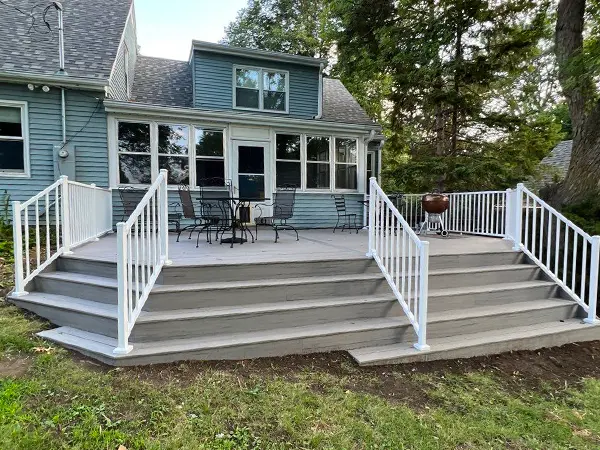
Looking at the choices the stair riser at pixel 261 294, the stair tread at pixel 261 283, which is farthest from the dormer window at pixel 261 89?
the stair riser at pixel 261 294

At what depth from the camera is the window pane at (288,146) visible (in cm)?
865

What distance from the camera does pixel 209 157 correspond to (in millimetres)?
8109

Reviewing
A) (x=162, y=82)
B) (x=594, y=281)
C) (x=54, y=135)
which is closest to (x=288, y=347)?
(x=594, y=281)

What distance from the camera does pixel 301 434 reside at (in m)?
2.06

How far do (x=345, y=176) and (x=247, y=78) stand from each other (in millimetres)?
3616

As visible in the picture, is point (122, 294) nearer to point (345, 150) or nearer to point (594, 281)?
point (594, 281)

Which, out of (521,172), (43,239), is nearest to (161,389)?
(43,239)

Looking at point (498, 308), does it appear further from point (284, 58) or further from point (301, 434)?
point (284, 58)

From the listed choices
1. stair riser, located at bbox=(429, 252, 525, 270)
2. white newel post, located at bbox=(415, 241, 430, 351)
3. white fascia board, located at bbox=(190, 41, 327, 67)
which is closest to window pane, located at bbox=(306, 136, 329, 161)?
white fascia board, located at bbox=(190, 41, 327, 67)

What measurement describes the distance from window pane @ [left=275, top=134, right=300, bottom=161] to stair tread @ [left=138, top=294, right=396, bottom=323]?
573 cm

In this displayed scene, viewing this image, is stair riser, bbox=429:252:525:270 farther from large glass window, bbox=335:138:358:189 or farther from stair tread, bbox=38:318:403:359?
large glass window, bbox=335:138:358:189

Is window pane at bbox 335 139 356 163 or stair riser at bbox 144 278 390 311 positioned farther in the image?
window pane at bbox 335 139 356 163

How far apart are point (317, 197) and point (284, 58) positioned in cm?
379

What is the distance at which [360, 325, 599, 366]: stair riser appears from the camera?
307 cm
